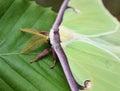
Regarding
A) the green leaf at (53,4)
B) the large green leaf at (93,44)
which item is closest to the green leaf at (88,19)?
the large green leaf at (93,44)

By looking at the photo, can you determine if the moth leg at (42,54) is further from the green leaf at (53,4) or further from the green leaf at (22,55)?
the green leaf at (53,4)

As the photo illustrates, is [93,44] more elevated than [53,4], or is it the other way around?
[93,44]

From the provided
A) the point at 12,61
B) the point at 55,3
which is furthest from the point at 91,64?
the point at 55,3

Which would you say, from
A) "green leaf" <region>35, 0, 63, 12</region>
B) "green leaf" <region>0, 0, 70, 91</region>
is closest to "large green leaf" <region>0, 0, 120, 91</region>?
"green leaf" <region>0, 0, 70, 91</region>

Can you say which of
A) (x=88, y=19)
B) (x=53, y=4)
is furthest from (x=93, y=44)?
(x=53, y=4)

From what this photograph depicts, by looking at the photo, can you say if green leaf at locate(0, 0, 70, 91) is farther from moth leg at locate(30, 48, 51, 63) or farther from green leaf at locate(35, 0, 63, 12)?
green leaf at locate(35, 0, 63, 12)

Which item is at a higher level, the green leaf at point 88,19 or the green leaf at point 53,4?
the green leaf at point 88,19

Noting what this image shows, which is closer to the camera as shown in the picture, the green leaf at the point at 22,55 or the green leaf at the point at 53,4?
the green leaf at the point at 22,55

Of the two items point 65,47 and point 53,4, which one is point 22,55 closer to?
point 65,47

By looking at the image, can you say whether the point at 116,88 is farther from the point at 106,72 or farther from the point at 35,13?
the point at 35,13
